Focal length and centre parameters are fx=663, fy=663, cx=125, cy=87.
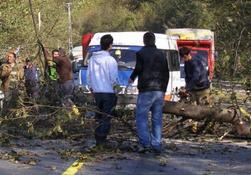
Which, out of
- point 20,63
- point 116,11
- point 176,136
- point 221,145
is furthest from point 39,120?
point 116,11

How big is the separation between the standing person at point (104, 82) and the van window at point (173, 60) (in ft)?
24.4

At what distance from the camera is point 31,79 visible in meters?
14.7

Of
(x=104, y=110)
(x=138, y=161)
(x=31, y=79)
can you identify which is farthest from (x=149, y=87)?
(x=31, y=79)

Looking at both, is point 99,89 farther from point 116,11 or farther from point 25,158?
point 116,11

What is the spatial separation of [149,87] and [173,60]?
807 centimetres

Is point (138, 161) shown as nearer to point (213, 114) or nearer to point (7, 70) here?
point (213, 114)

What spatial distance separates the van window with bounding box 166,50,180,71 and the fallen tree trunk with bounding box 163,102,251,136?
6487 millimetres

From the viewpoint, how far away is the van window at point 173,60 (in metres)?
17.8

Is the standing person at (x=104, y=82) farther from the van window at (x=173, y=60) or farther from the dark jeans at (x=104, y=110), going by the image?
the van window at (x=173, y=60)

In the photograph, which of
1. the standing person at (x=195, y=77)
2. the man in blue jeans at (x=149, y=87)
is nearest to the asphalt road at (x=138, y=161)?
the man in blue jeans at (x=149, y=87)

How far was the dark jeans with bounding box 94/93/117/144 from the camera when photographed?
10391 millimetres

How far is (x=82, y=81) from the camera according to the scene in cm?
1627

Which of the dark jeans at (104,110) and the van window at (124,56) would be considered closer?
the dark jeans at (104,110)

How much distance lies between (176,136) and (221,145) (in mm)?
1033
